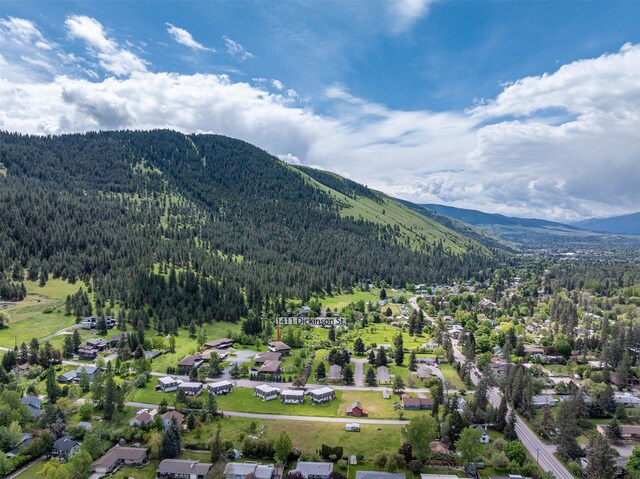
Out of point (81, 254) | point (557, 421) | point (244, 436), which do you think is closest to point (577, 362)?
point (557, 421)

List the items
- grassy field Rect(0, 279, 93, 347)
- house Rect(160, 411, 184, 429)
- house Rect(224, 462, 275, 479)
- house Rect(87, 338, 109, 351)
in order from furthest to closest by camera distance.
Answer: grassy field Rect(0, 279, 93, 347)
house Rect(87, 338, 109, 351)
house Rect(160, 411, 184, 429)
house Rect(224, 462, 275, 479)

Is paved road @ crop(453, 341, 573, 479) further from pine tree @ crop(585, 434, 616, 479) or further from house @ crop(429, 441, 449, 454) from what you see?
house @ crop(429, 441, 449, 454)

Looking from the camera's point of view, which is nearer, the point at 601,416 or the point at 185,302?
the point at 601,416

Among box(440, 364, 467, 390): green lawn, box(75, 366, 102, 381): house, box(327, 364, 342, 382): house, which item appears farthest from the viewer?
box(327, 364, 342, 382): house

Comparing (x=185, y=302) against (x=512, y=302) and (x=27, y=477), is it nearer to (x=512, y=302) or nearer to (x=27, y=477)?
(x=27, y=477)

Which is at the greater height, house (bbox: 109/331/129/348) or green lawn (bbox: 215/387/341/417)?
house (bbox: 109/331/129/348)

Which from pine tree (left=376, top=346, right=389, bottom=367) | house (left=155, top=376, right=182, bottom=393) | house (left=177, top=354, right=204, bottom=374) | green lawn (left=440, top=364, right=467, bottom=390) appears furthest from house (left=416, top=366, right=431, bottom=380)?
house (left=155, top=376, right=182, bottom=393)

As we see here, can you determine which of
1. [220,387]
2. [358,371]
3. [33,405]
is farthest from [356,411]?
[33,405]
